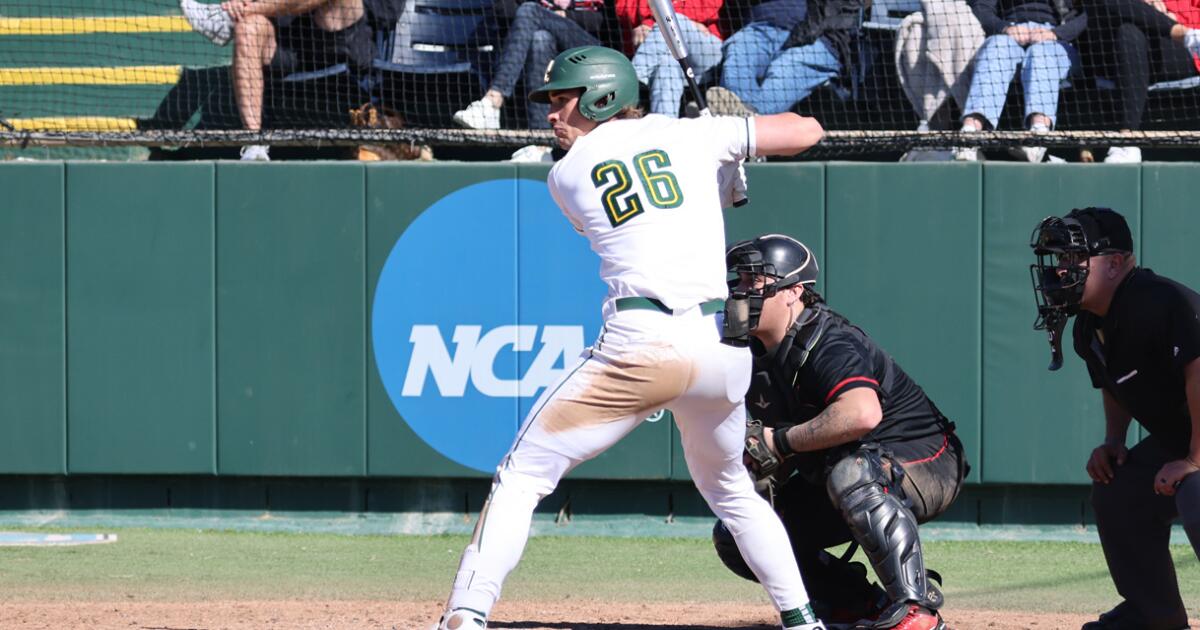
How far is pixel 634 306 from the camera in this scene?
11.9ft

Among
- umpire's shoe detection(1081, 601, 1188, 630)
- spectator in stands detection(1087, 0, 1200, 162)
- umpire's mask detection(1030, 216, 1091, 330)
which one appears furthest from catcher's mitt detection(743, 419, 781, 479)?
spectator in stands detection(1087, 0, 1200, 162)

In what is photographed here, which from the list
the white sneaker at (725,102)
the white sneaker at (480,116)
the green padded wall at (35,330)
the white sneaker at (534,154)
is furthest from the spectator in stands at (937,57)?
the green padded wall at (35,330)

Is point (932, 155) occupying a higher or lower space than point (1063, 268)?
higher

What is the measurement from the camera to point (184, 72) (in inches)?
365

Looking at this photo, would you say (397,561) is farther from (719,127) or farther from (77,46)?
(77,46)

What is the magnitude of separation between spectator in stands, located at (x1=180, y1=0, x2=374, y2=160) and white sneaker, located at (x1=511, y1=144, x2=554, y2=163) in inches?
49.5

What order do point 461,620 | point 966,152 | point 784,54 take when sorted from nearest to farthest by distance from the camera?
point 461,620, point 966,152, point 784,54

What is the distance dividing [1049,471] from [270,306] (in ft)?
13.2

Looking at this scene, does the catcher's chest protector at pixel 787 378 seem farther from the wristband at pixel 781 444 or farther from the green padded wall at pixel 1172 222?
the green padded wall at pixel 1172 222

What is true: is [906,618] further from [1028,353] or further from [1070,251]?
[1028,353]

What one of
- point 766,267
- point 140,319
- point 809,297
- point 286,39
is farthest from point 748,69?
point 766,267

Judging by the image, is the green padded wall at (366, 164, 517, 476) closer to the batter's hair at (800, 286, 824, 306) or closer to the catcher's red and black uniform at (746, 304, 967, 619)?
the catcher's red and black uniform at (746, 304, 967, 619)

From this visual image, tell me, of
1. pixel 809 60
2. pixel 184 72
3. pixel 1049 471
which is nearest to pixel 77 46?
pixel 184 72

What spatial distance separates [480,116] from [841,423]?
4256 millimetres
